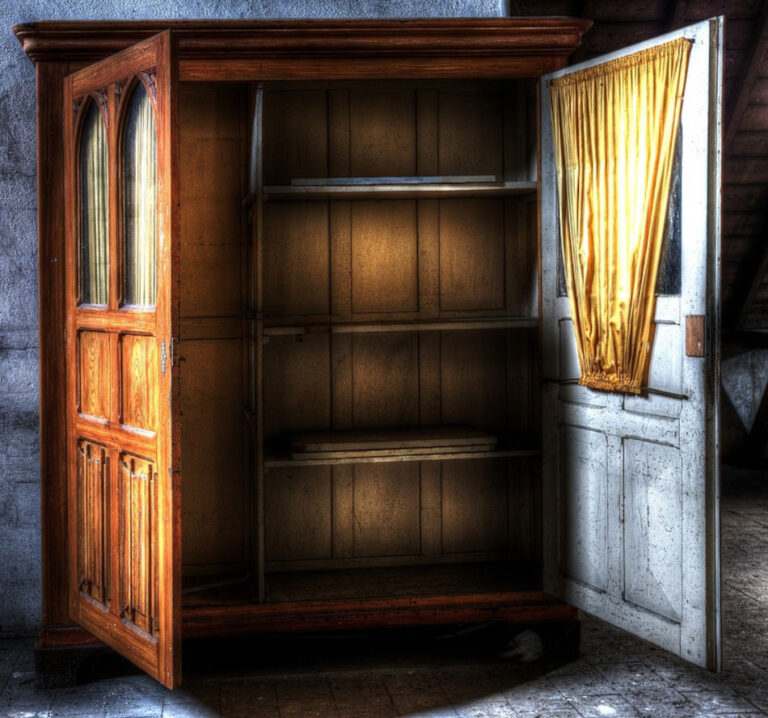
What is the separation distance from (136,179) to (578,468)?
190cm

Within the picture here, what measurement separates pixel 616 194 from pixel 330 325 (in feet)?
3.89

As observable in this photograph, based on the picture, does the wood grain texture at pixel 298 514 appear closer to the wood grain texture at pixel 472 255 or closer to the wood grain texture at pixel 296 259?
the wood grain texture at pixel 296 259

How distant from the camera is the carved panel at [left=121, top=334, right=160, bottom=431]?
3277mm

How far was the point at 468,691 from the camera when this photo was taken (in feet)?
11.8

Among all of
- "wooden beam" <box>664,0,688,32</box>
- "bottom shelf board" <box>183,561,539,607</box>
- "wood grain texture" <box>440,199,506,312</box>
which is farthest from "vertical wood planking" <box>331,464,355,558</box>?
"wooden beam" <box>664,0,688,32</box>

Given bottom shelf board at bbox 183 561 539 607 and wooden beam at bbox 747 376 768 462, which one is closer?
bottom shelf board at bbox 183 561 539 607

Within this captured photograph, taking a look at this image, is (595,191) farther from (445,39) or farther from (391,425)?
(391,425)

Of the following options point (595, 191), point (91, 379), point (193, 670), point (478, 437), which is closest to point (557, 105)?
point (595, 191)

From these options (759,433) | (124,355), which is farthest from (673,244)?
(759,433)

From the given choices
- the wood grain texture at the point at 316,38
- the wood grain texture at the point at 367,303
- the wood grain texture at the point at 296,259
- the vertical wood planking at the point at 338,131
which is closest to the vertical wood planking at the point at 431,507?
the wood grain texture at the point at 367,303

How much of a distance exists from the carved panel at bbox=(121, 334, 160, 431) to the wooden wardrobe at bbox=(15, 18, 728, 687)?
0.19 metres

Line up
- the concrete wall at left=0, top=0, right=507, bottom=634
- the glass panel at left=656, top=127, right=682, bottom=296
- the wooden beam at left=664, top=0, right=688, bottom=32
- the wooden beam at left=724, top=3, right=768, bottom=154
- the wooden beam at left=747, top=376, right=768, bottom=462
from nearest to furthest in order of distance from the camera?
the glass panel at left=656, top=127, right=682, bottom=296 < the concrete wall at left=0, top=0, right=507, bottom=634 < the wooden beam at left=664, top=0, right=688, bottom=32 < the wooden beam at left=724, top=3, right=768, bottom=154 < the wooden beam at left=747, top=376, right=768, bottom=462

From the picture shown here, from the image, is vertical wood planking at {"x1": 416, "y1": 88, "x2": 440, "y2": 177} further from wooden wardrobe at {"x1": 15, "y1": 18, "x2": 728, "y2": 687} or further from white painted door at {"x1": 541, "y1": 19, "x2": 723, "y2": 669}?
white painted door at {"x1": 541, "y1": 19, "x2": 723, "y2": 669}

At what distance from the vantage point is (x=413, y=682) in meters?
3.68
